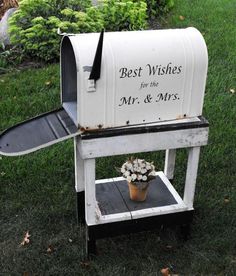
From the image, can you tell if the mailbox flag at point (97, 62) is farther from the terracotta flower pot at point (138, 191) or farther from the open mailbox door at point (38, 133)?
the terracotta flower pot at point (138, 191)

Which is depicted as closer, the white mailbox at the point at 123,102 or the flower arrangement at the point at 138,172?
the white mailbox at the point at 123,102

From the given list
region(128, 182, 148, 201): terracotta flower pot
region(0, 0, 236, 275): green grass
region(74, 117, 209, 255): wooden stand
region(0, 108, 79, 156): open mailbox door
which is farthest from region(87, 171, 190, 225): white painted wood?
region(0, 108, 79, 156): open mailbox door

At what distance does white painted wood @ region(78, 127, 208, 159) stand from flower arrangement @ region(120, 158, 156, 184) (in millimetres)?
366

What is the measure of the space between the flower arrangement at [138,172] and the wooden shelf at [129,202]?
0.18 m

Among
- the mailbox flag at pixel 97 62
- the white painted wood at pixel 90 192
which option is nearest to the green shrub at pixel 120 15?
the white painted wood at pixel 90 192

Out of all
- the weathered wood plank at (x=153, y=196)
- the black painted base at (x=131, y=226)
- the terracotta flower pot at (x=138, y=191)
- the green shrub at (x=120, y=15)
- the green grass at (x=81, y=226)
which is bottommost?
the green grass at (x=81, y=226)

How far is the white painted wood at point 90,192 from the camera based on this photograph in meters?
2.83

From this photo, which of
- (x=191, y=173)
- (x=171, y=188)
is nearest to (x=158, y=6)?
(x=171, y=188)

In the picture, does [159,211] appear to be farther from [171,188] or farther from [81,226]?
[81,226]

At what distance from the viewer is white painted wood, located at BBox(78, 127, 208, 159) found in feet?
8.96

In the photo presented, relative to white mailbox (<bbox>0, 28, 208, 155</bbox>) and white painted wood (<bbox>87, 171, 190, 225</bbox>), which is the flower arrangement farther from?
white mailbox (<bbox>0, 28, 208, 155</bbox>)

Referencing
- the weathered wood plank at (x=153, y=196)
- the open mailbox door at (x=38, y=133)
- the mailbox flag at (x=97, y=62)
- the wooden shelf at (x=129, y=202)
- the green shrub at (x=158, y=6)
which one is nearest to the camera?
the mailbox flag at (x=97, y=62)

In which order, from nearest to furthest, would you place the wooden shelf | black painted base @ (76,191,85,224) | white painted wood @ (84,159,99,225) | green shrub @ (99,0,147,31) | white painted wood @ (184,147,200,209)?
1. white painted wood @ (84,159,99,225)
2. white painted wood @ (184,147,200,209)
3. the wooden shelf
4. black painted base @ (76,191,85,224)
5. green shrub @ (99,0,147,31)

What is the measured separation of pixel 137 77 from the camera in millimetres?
2648
